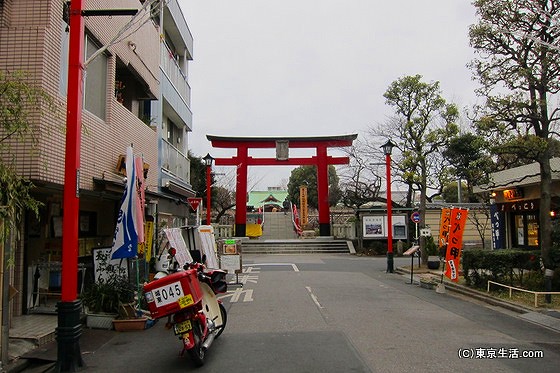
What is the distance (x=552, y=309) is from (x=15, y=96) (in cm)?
1089

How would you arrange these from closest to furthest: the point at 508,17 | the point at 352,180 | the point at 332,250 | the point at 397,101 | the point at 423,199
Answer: the point at 508,17 < the point at 423,199 < the point at 397,101 < the point at 332,250 < the point at 352,180

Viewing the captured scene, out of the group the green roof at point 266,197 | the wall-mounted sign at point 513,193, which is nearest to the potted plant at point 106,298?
the wall-mounted sign at point 513,193

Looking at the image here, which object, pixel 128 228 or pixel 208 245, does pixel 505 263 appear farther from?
pixel 128 228

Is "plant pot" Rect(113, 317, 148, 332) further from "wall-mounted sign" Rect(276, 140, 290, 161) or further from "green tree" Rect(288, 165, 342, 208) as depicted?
"green tree" Rect(288, 165, 342, 208)

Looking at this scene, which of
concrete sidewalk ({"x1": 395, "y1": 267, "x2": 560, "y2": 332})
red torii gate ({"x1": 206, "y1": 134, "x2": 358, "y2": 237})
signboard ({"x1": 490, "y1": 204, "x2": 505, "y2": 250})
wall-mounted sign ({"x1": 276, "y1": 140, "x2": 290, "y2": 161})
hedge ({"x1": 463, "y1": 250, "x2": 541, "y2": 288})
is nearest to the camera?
concrete sidewalk ({"x1": 395, "y1": 267, "x2": 560, "y2": 332})

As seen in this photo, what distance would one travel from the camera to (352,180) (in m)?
40.3

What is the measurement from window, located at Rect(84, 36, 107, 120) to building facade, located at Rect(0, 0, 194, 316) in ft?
0.07

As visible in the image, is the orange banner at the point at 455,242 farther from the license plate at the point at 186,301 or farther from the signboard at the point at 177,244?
the license plate at the point at 186,301

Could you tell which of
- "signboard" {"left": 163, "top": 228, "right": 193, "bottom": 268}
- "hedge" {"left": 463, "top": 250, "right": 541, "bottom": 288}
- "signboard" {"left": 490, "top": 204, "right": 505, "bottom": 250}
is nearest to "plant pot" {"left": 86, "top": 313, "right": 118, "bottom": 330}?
"signboard" {"left": 163, "top": 228, "right": 193, "bottom": 268}

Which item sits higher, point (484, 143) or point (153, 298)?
point (484, 143)

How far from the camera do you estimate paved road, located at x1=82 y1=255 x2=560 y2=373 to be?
624 cm

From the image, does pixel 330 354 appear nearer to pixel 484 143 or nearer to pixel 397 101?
pixel 484 143

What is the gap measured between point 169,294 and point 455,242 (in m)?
10.8

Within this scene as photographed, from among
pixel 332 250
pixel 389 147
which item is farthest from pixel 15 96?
pixel 332 250
